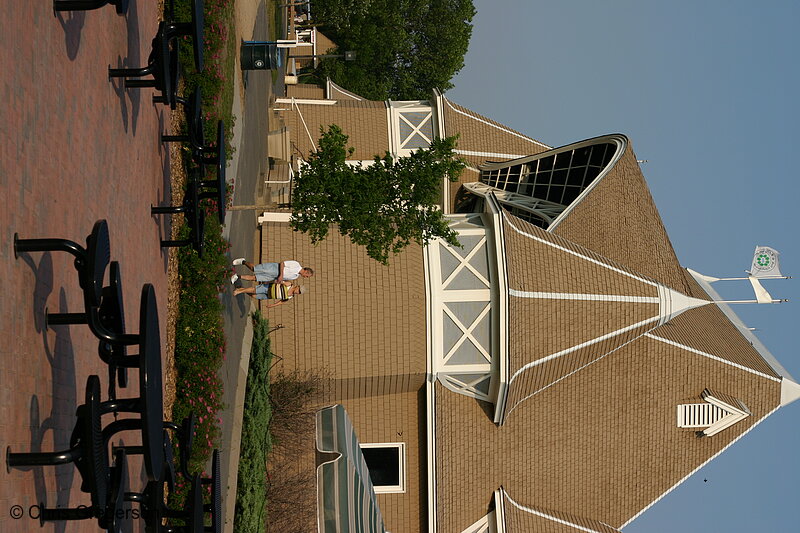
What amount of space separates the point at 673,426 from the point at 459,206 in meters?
13.7

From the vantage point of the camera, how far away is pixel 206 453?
14.6 metres

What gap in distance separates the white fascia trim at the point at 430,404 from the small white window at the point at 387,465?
1015 mm

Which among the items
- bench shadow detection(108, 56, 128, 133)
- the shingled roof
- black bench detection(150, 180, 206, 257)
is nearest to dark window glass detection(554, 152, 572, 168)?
the shingled roof

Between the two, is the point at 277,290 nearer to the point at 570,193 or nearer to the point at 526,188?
the point at 570,193

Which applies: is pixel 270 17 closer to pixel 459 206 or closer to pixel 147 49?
pixel 459 206

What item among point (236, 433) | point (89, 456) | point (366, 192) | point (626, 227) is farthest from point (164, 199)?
point (626, 227)

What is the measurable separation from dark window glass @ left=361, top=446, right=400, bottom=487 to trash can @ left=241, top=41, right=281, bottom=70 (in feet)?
43.3

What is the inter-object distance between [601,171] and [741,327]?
8.63 metres

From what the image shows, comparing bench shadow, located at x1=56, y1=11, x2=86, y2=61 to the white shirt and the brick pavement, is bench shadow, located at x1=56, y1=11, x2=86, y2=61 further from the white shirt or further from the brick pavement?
the white shirt

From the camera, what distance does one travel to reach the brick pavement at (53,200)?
→ 24.1 feet

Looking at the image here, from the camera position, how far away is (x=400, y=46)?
59.7m

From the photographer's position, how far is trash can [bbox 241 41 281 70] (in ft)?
77.5

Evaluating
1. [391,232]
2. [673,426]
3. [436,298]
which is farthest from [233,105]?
[673,426]

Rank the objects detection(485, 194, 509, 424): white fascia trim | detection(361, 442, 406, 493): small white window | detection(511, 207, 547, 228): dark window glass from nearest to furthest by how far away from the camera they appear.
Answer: detection(485, 194, 509, 424): white fascia trim < detection(361, 442, 406, 493): small white window < detection(511, 207, 547, 228): dark window glass
